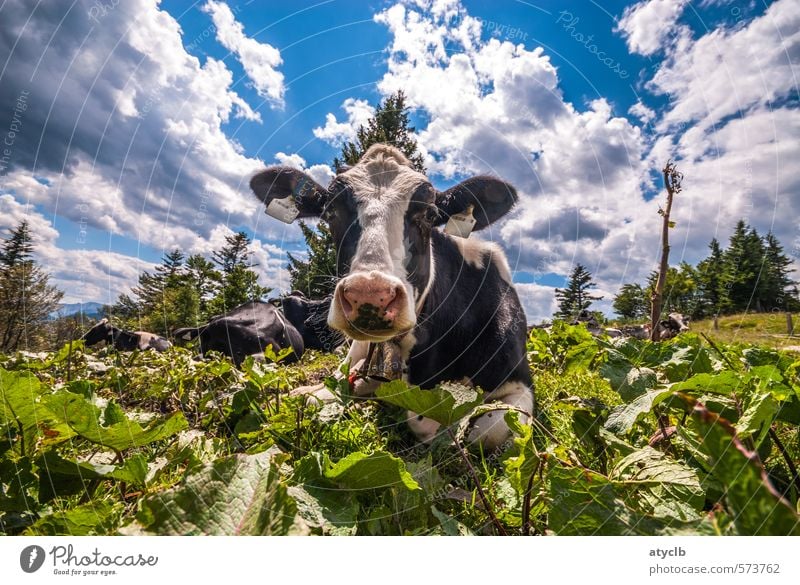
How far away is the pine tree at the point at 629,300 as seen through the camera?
195cm

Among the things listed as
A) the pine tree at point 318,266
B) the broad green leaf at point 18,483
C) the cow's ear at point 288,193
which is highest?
the cow's ear at point 288,193

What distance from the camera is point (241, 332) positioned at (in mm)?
8477

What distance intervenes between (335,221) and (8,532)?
289 centimetres

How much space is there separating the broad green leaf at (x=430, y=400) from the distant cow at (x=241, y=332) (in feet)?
20.8

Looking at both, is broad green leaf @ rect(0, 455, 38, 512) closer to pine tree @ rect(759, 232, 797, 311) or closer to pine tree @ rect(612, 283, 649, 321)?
pine tree @ rect(612, 283, 649, 321)

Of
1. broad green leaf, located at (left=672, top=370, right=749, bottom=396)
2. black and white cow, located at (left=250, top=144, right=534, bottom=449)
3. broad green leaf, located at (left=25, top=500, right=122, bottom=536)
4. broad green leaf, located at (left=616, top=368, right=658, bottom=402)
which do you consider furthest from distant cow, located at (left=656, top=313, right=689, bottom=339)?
broad green leaf, located at (left=25, top=500, right=122, bottom=536)

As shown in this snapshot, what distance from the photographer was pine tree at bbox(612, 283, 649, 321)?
6.39ft

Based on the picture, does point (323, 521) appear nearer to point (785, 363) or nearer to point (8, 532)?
point (8, 532)

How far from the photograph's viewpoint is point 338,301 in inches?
89.9

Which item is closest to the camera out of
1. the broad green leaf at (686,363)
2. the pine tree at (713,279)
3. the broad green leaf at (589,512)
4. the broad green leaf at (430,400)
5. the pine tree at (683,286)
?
the broad green leaf at (589,512)

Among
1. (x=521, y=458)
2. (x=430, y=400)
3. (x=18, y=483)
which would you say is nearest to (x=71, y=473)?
(x=18, y=483)

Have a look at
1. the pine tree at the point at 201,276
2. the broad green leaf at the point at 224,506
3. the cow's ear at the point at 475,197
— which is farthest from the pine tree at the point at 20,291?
the cow's ear at the point at 475,197
